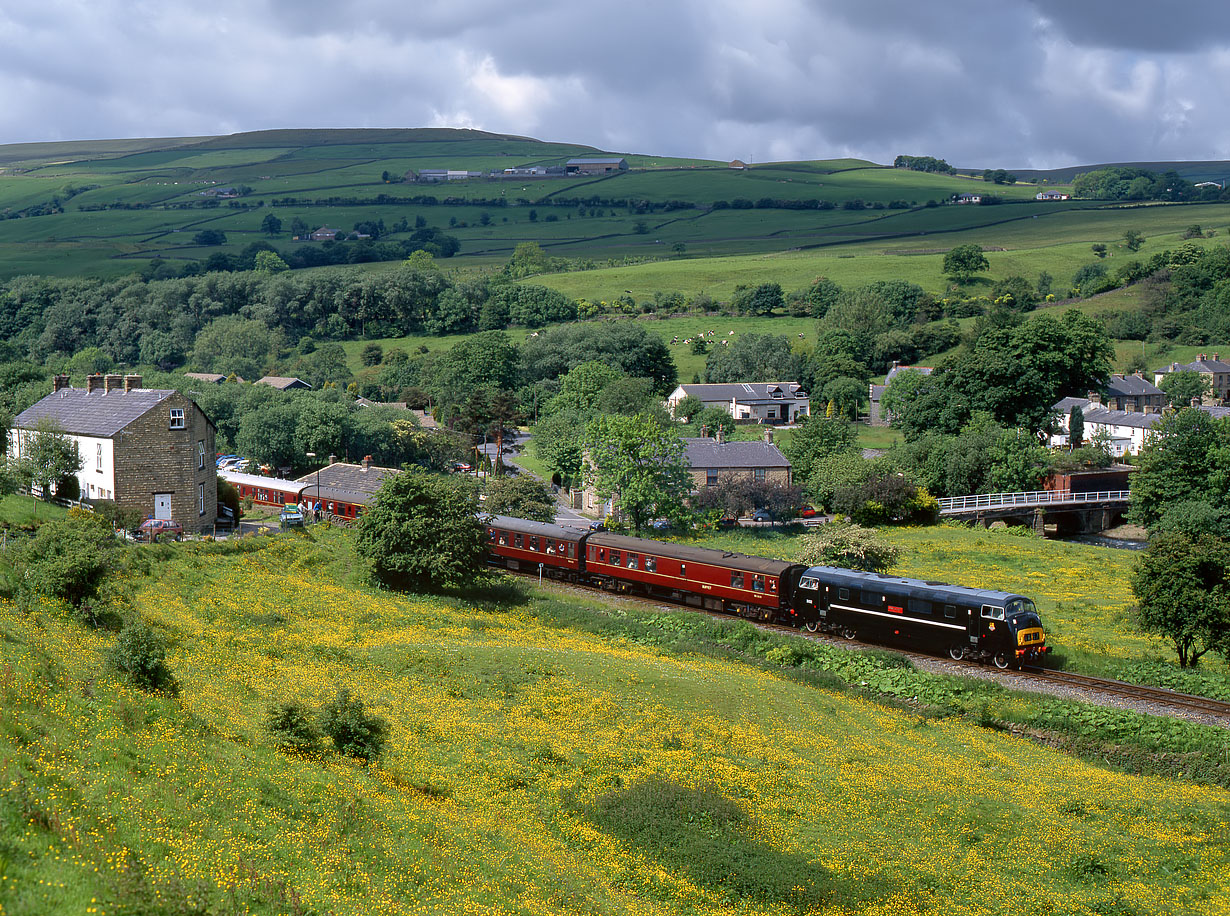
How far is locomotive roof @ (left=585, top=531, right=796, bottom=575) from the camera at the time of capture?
4784cm

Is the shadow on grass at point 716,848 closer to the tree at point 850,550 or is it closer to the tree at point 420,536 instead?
the tree at point 420,536

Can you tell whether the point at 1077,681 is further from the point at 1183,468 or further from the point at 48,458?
the point at 48,458

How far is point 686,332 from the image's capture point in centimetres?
16988

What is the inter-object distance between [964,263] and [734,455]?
11091 centimetres

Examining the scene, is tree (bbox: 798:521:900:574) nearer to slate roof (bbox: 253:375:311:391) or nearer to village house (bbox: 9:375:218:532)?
village house (bbox: 9:375:218:532)

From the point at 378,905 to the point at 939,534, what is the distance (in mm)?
65692

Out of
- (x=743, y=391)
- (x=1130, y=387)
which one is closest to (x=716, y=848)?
(x=743, y=391)

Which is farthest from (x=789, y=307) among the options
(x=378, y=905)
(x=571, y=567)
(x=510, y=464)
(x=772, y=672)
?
(x=378, y=905)

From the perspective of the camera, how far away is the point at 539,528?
56094mm

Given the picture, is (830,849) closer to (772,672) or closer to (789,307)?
(772,672)

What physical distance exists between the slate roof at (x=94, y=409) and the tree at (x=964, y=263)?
152795 millimetres

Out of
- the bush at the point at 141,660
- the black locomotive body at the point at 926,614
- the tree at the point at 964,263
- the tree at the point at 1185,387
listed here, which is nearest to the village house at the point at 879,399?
the tree at the point at 1185,387

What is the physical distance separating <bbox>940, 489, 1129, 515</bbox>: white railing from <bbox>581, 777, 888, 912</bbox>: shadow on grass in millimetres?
64868

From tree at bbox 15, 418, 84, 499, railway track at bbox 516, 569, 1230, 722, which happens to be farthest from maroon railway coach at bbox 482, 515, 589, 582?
tree at bbox 15, 418, 84, 499
